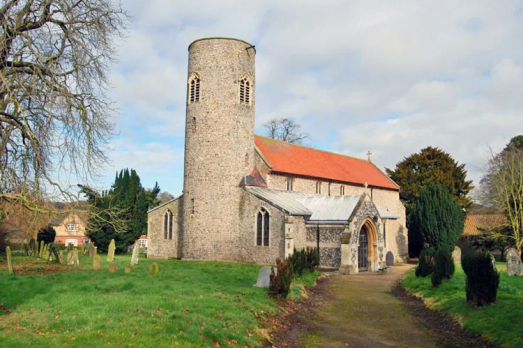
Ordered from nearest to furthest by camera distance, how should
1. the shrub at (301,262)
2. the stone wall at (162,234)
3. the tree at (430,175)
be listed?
the shrub at (301,262) < the stone wall at (162,234) < the tree at (430,175)

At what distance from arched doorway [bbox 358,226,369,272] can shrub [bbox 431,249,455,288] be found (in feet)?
25.6

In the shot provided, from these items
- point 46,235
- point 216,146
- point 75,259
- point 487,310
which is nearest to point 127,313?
point 487,310

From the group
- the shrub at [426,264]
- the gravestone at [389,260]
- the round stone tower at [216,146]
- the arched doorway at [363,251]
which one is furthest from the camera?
the gravestone at [389,260]

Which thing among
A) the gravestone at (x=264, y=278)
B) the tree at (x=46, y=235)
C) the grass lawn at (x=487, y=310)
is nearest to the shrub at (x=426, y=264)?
the grass lawn at (x=487, y=310)

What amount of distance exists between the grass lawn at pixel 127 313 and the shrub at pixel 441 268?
4790mm

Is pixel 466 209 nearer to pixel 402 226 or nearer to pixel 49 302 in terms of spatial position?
pixel 402 226

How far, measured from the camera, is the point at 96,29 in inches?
529

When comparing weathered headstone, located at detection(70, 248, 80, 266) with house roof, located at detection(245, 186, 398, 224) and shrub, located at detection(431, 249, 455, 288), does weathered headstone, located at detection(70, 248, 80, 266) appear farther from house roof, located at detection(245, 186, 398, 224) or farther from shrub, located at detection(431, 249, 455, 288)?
shrub, located at detection(431, 249, 455, 288)

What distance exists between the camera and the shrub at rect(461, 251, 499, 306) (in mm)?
9891

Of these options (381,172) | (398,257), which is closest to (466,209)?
(381,172)

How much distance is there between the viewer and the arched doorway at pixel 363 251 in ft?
71.9

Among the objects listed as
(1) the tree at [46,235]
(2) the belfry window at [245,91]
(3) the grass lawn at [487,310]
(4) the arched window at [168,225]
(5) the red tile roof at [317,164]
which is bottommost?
(3) the grass lawn at [487,310]

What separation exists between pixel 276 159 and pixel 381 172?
15.6 m

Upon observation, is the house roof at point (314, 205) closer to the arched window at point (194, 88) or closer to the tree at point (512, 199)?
the arched window at point (194, 88)
